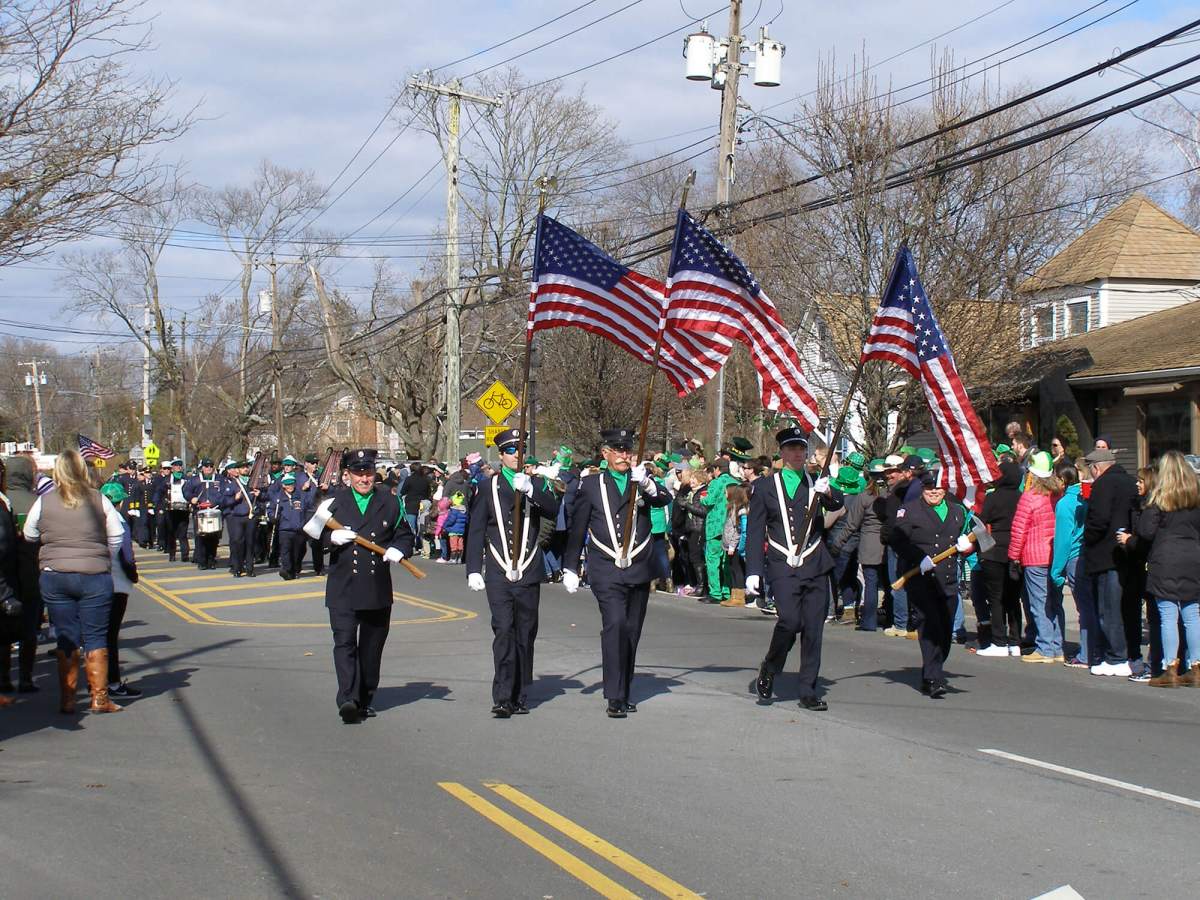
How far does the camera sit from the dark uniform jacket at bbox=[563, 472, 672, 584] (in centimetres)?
936

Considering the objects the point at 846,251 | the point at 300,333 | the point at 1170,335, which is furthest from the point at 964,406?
the point at 300,333

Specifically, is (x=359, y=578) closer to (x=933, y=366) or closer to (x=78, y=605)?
(x=78, y=605)

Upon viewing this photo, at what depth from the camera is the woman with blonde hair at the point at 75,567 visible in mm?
9398

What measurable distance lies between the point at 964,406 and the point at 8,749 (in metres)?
7.12

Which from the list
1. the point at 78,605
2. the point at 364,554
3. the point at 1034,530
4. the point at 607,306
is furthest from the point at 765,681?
the point at 78,605

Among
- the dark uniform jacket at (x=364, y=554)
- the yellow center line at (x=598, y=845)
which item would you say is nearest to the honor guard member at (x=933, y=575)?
the dark uniform jacket at (x=364, y=554)

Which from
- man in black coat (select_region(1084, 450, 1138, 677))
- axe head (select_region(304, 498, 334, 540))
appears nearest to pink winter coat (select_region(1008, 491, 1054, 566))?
man in black coat (select_region(1084, 450, 1138, 677))

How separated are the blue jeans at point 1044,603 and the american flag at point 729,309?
387cm

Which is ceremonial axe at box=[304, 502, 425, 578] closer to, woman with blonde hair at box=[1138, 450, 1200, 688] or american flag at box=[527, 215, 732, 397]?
american flag at box=[527, 215, 732, 397]

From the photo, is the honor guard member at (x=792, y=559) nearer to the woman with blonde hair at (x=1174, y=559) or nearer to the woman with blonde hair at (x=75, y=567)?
the woman with blonde hair at (x=1174, y=559)

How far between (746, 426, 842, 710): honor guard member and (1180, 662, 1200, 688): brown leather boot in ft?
11.2

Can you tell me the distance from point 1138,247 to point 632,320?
26.0m

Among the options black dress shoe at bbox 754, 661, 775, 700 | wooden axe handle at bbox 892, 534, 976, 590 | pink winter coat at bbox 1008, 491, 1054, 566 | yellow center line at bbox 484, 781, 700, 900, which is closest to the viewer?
yellow center line at bbox 484, 781, 700, 900

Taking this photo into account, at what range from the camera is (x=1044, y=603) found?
12.5 meters
